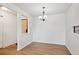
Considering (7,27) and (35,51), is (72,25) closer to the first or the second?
(35,51)

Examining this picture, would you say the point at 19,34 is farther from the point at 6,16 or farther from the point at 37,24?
the point at 37,24

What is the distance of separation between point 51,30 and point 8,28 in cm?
290

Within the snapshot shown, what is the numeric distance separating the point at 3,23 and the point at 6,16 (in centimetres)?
50

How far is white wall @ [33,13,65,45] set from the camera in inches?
240

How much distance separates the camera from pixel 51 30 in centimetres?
656

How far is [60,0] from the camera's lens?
39.2 inches

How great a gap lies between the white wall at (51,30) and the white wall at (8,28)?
5.79 feet

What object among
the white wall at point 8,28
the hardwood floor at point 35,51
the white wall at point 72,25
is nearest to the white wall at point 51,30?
the hardwood floor at point 35,51

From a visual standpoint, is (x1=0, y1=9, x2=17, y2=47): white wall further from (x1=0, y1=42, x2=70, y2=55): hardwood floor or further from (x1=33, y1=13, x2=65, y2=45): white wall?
(x1=33, y1=13, x2=65, y2=45): white wall

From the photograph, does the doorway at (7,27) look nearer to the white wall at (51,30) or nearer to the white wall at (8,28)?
the white wall at (8,28)

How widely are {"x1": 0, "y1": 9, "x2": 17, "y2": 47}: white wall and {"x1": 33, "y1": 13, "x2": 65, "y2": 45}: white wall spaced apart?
176 centimetres

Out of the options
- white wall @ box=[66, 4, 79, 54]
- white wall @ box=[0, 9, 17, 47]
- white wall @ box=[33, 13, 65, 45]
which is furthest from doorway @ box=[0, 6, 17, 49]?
white wall @ box=[66, 4, 79, 54]

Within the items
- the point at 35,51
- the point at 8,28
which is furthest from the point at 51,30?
the point at 8,28
